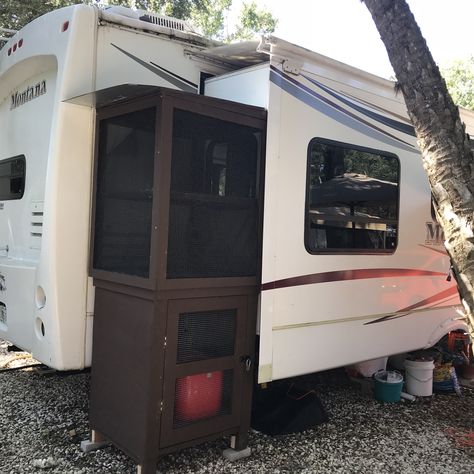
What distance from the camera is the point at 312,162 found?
11.9ft

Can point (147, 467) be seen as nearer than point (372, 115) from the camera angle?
Yes

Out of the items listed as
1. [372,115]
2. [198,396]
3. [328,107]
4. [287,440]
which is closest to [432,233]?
[372,115]

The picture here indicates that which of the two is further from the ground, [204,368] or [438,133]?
[438,133]

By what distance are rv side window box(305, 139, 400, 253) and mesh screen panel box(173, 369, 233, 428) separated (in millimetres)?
1080

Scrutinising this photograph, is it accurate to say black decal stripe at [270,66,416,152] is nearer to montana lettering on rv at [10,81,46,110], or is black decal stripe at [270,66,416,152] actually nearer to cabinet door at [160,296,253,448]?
cabinet door at [160,296,253,448]

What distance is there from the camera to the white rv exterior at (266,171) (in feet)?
10.9

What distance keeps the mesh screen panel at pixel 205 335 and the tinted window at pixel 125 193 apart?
420mm

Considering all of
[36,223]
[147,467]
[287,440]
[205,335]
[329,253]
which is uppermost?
[36,223]

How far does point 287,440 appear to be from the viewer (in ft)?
12.2

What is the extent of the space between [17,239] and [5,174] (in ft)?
2.11

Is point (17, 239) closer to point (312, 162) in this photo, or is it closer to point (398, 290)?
point (312, 162)

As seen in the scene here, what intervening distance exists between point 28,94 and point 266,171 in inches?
80.4

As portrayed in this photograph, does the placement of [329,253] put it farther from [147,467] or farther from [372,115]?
[147,467]

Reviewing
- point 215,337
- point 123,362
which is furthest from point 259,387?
point 123,362
